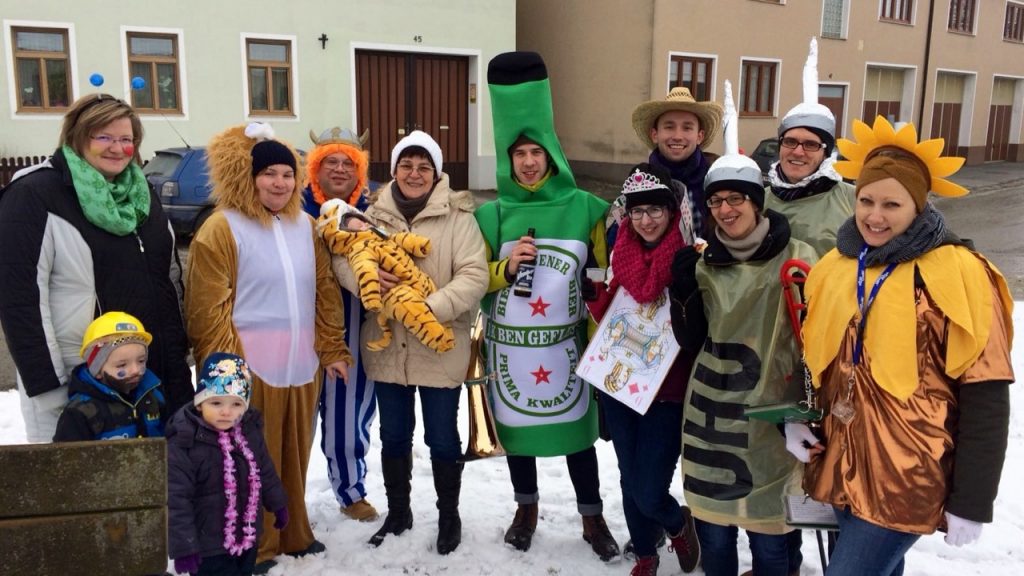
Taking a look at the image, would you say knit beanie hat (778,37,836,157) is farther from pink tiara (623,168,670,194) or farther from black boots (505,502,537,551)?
black boots (505,502,537,551)

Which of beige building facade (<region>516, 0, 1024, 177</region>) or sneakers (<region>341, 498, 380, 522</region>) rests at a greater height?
beige building facade (<region>516, 0, 1024, 177</region>)

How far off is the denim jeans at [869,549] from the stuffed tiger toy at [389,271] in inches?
68.0

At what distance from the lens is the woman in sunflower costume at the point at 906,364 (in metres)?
2.06

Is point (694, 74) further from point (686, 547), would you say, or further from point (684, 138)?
point (686, 547)

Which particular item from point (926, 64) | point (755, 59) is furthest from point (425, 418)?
point (926, 64)

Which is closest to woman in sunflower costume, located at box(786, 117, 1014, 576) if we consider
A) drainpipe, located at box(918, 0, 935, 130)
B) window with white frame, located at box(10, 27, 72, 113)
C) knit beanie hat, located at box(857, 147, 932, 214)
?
knit beanie hat, located at box(857, 147, 932, 214)

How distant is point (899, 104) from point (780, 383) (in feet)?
86.3

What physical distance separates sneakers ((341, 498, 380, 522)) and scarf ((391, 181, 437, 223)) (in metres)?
1.50

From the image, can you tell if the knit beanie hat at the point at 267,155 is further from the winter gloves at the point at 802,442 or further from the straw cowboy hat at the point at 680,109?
the winter gloves at the point at 802,442

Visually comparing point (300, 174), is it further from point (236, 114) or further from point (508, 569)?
point (236, 114)

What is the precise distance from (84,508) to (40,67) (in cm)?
1514

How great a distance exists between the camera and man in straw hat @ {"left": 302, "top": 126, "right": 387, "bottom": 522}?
155 inches

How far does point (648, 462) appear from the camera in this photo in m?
3.14

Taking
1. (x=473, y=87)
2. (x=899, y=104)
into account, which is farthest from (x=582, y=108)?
(x=899, y=104)
